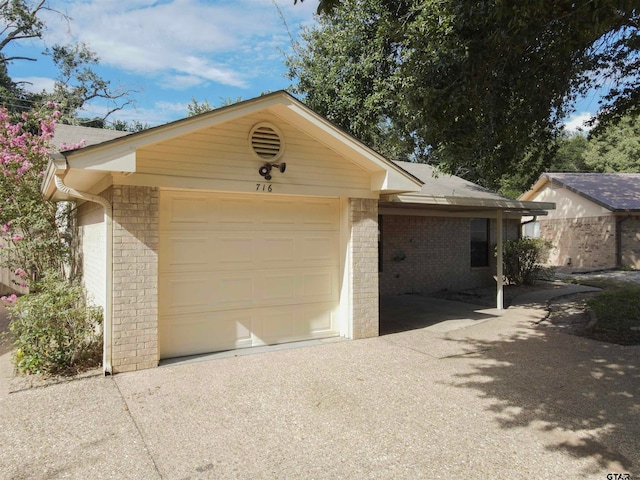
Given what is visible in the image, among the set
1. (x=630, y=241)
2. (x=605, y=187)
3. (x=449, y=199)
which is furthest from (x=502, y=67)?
(x=605, y=187)

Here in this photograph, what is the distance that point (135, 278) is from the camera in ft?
18.4

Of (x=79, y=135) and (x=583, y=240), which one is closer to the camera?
(x=79, y=135)

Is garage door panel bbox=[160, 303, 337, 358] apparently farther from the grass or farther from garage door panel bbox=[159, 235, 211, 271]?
the grass

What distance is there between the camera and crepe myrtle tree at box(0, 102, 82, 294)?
8.40 metres

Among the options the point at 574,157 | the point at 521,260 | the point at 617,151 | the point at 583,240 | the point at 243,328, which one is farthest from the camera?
the point at 574,157

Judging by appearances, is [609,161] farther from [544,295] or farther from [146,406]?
[146,406]

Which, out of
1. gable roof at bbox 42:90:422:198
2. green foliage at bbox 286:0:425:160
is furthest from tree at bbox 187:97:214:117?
gable roof at bbox 42:90:422:198

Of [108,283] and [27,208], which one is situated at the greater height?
[27,208]

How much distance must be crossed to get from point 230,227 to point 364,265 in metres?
2.35

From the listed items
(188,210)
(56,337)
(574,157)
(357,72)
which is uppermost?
(574,157)

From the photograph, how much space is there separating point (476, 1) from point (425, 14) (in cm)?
206

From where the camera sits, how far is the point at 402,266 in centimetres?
1271

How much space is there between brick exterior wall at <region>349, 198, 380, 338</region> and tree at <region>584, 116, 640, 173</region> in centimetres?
3055

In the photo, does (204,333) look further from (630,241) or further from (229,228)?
(630,241)
